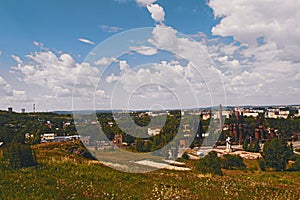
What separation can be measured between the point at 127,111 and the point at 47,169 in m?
5.36

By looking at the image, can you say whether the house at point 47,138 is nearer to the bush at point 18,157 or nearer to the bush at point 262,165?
the bush at point 262,165

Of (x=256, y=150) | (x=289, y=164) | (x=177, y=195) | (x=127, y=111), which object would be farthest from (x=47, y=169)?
(x=256, y=150)

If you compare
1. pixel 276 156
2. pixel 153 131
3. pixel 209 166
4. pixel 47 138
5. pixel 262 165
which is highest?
pixel 153 131

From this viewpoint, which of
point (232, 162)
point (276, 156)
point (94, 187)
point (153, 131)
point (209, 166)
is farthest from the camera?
point (276, 156)

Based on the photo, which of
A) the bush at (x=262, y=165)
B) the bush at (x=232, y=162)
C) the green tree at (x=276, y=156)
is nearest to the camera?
the bush at (x=232, y=162)

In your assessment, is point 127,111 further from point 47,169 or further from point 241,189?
point 241,189

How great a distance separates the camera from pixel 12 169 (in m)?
12.6

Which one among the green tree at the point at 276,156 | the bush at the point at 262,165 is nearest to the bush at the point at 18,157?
the bush at the point at 262,165

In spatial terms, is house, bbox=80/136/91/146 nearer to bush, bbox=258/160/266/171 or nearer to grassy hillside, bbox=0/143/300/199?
grassy hillside, bbox=0/143/300/199

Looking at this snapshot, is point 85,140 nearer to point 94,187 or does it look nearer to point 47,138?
point 94,187

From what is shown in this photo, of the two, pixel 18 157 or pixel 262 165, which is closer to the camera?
pixel 18 157

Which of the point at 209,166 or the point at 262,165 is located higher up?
the point at 209,166

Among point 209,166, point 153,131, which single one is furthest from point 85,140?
point 209,166

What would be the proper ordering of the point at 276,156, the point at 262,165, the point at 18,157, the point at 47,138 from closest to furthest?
the point at 18,157 < the point at 262,165 < the point at 276,156 < the point at 47,138
